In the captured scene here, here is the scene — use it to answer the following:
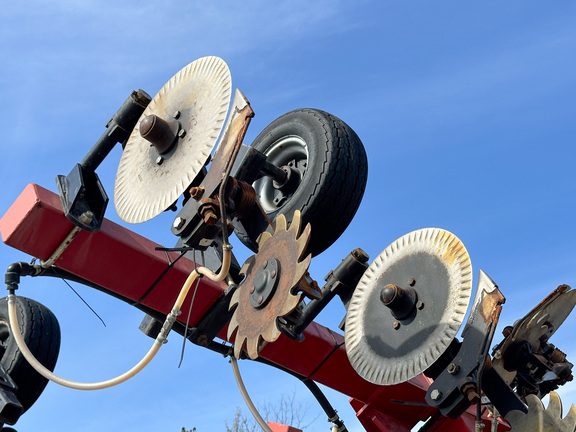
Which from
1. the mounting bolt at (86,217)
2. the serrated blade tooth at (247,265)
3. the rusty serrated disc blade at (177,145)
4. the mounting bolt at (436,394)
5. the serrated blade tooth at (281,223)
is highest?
the rusty serrated disc blade at (177,145)

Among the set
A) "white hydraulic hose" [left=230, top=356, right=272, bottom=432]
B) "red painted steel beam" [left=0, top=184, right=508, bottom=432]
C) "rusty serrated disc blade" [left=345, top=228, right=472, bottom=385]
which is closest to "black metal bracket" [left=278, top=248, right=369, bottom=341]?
"rusty serrated disc blade" [left=345, top=228, right=472, bottom=385]

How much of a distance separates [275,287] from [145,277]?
1.18m

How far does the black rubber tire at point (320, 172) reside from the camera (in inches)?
243

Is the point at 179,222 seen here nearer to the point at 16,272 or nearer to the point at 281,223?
the point at 281,223

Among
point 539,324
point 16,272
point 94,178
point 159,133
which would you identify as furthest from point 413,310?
point 16,272

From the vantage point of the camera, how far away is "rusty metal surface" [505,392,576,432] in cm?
603

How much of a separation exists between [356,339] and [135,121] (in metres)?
2.02

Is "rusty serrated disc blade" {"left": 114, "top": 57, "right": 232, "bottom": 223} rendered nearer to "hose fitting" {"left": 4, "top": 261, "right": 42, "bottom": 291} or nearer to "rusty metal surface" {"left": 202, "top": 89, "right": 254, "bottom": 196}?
"rusty metal surface" {"left": 202, "top": 89, "right": 254, "bottom": 196}

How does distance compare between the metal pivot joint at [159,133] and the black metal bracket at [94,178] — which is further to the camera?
the metal pivot joint at [159,133]

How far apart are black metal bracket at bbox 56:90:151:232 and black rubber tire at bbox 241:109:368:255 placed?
1040 millimetres

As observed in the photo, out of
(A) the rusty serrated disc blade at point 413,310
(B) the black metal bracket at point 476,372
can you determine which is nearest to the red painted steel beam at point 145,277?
(A) the rusty serrated disc blade at point 413,310

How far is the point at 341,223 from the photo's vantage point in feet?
20.7

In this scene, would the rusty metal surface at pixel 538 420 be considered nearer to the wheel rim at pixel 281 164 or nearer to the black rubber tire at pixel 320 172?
the black rubber tire at pixel 320 172

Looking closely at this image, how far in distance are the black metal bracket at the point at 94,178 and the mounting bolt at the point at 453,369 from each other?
7.22 feet
